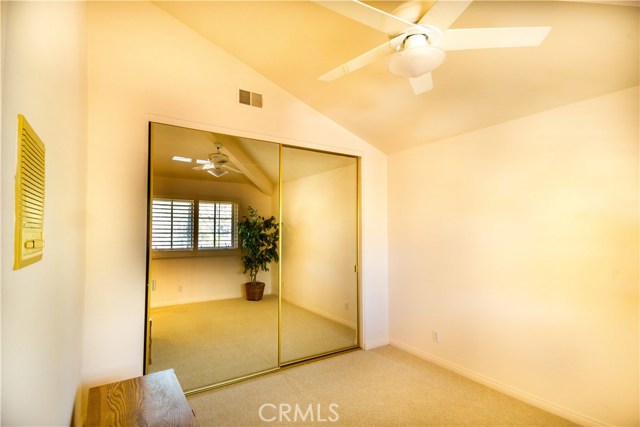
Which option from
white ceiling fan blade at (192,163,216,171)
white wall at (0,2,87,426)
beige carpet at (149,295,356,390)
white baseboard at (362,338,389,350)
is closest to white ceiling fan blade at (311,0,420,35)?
white wall at (0,2,87,426)

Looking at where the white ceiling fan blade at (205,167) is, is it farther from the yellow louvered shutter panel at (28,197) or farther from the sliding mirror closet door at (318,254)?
the yellow louvered shutter panel at (28,197)

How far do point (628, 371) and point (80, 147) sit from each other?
392cm

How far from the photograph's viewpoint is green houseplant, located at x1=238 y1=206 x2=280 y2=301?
3.12m

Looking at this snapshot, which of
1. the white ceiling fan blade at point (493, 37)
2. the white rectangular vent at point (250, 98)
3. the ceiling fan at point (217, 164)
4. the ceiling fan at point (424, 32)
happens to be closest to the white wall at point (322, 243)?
the ceiling fan at point (217, 164)

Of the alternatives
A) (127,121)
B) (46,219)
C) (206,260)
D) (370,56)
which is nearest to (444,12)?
(370,56)

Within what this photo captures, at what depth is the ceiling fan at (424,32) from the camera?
1.37 meters

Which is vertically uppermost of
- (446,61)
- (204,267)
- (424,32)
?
(446,61)

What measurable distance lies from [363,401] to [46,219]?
255 cm

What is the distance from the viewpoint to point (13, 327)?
0.74 metres

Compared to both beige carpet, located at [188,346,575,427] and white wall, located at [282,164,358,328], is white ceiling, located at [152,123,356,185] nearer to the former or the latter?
white wall, located at [282,164,358,328]

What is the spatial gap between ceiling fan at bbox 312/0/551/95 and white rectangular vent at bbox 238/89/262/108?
1701mm

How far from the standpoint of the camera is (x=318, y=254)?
11.8 ft

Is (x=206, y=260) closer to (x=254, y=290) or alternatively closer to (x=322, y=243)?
(x=254, y=290)

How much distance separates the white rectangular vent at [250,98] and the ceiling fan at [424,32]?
67.0 inches
